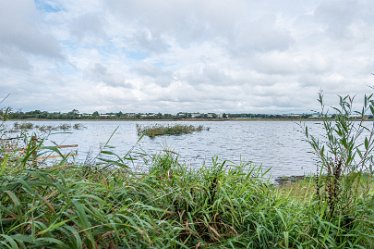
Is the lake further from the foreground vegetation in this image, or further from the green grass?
the green grass

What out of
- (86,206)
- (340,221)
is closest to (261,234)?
(340,221)

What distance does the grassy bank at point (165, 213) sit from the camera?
2.20 metres

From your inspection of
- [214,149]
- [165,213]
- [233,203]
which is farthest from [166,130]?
[165,213]

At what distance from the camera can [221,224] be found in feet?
11.7

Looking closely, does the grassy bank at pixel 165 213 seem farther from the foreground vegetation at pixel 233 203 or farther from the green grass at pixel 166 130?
the green grass at pixel 166 130

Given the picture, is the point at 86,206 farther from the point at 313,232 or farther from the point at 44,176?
the point at 313,232

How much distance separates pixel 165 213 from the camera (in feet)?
10.8

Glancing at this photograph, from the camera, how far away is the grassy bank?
220cm

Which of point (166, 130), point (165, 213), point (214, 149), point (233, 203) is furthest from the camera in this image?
point (166, 130)

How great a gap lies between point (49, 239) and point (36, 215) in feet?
1.40

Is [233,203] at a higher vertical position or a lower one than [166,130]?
higher

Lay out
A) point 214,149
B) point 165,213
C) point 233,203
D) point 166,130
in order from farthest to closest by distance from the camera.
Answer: point 166,130, point 214,149, point 233,203, point 165,213

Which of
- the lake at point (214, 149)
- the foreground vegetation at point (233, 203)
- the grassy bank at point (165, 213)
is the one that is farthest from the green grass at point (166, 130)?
the foreground vegetation at point (233, 203)

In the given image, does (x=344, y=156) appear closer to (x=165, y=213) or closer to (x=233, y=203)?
(x=233, y=203)
